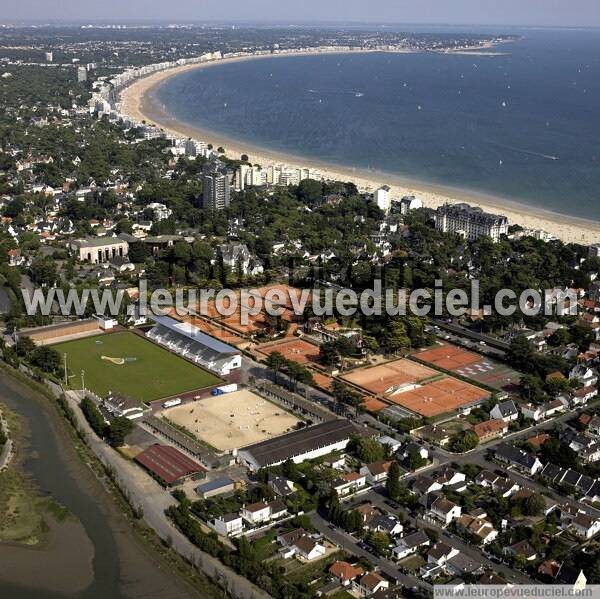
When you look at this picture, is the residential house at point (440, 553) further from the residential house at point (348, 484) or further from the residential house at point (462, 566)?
the residential house at point (348, 484)

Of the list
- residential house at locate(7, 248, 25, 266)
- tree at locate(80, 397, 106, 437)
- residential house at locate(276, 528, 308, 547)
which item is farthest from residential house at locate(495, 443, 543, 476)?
residential house at locate(7, 248, 25, 266)

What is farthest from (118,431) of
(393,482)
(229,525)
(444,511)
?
(444,511)

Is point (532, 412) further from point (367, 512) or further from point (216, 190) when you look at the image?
point (216, 190)

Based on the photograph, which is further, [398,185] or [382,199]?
[398,185]

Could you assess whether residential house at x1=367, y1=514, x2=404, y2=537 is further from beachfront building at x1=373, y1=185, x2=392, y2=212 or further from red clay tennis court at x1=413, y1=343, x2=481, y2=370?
beachfront building at x1=373, y1=185, x2=392, y2=212

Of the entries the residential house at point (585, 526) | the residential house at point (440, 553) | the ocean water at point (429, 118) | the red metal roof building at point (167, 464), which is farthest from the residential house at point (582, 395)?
the ocean water at point (429, 118)

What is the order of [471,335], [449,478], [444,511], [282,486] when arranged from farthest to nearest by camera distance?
[471,335] < [449,478] < [282,486] < [444,511]

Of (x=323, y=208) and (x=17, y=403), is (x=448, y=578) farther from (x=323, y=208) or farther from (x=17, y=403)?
(x=323, y=208)
